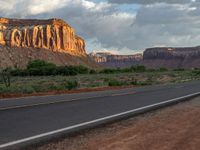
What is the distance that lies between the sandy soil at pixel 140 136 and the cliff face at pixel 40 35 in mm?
124942

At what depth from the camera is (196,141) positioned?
8859mm

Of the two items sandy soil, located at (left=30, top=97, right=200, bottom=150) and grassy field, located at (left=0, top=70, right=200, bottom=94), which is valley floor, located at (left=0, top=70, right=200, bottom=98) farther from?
sandy soil, located at (left=30, top=97, right=200, bottom=150)

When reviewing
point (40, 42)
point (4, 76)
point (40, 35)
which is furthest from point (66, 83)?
point (40, 35)

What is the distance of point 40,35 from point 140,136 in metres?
145

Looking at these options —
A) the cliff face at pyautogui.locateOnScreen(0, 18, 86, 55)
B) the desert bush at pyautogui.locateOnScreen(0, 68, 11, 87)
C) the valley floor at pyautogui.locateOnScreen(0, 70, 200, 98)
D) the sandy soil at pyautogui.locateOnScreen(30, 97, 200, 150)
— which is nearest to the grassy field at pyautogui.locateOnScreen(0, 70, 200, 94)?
the valley floor at pyautogui.locateOnScreen(0, 70, 200, 98)

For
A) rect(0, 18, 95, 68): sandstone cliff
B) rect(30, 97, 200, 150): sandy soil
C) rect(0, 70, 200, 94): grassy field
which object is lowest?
rect(0, 70, 200, 94): grassy field

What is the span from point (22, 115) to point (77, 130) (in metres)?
3.26

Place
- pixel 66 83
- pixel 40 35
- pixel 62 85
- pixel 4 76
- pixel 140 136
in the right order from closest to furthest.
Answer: pixel 140 136, pixel 62 85, pixel 4 76, pixel 66 83, pixel 40 35

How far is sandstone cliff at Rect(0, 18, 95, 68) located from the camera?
12675 cm

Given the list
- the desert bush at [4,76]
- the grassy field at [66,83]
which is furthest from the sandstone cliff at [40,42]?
the desert bush at [4,76]

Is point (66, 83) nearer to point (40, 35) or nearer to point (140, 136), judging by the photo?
point (140, 136)

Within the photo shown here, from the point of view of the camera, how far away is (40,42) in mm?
149875

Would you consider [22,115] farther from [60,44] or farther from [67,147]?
[60,44]

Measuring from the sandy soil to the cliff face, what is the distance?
12494cm
